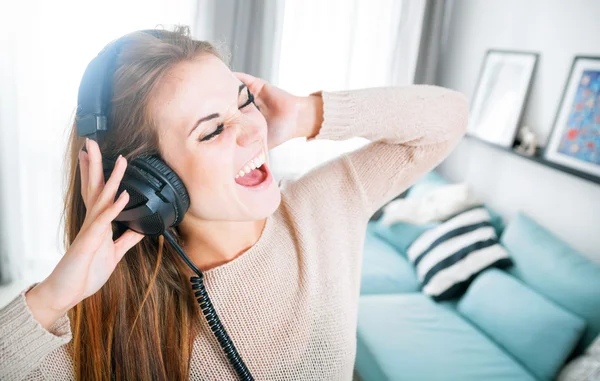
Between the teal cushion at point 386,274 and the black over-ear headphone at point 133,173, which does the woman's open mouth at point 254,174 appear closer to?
the black over-ear headphone at point 133,173

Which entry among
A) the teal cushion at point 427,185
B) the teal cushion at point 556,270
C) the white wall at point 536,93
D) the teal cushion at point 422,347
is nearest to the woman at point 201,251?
the teal cushion at point 422,347

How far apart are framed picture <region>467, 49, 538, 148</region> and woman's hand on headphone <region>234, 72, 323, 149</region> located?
Result: 1765 mm

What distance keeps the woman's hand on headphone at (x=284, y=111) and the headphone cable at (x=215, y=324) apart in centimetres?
37

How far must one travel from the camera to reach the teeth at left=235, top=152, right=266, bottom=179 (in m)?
0.89

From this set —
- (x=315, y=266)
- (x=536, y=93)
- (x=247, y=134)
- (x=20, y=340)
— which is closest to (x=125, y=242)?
(x=20, y=340)

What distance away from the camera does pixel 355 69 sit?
2912 mm

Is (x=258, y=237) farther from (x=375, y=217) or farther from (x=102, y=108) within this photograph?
(x=375, y=217)

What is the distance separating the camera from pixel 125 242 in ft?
2.49

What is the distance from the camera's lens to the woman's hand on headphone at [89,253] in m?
0.65

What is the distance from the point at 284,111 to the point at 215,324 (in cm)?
52

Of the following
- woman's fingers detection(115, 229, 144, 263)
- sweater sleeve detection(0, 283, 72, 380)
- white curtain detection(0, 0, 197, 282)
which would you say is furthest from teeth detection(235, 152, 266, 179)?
white curtain detection(0, 0, 197, 282)

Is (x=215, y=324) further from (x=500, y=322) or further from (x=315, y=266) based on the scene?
(x=500, y=322)

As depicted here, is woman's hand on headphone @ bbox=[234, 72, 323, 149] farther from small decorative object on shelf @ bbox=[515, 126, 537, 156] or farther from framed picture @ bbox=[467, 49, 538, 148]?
framed picture @ bbox=[467, 49, 538, 148]

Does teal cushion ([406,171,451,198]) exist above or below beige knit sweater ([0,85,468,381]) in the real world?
below
